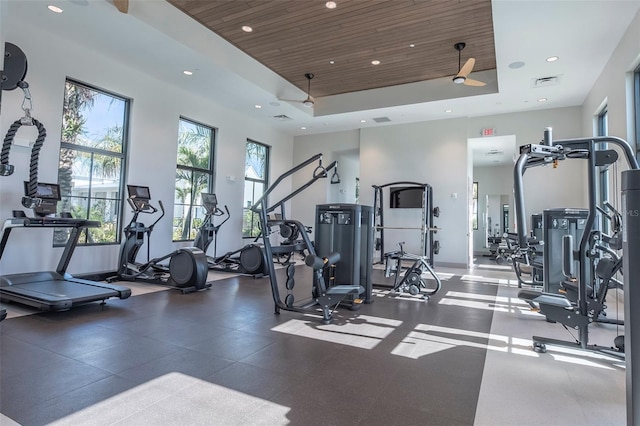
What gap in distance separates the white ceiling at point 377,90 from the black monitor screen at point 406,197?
1.88m

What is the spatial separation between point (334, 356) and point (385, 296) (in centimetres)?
249

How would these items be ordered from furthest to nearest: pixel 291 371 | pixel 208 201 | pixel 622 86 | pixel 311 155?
pixel 311 155
pixel 208 201
pixel 622 86
pixel 291 371

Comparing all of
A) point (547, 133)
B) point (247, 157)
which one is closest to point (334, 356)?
point (547, 133)

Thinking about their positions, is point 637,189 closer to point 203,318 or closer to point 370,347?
point 370,347

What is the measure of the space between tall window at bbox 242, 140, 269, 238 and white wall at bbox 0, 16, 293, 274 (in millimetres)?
315

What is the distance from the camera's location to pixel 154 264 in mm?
5891

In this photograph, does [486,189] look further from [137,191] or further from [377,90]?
[137,191]

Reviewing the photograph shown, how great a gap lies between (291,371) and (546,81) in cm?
702

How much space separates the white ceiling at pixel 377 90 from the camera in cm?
462

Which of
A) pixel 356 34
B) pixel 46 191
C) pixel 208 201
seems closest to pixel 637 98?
pixel 356 34

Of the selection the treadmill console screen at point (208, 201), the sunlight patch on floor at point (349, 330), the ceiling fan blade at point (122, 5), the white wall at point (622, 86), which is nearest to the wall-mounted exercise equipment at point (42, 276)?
the ceiling fan blade at point (122, 5)

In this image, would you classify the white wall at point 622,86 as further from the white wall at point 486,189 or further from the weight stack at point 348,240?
the white wall at point 486,189

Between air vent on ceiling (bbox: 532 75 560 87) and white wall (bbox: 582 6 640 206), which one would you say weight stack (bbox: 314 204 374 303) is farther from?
air vent on ceiling (bbox: 532 75 560 87)

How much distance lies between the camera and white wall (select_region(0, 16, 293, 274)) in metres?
5.04
